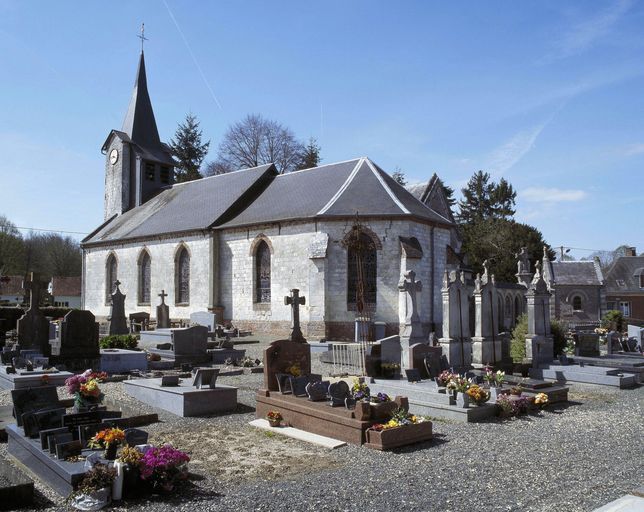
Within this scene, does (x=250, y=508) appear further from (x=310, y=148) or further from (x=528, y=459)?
(x=310, y=148)

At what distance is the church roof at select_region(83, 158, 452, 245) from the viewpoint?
23.7 meters

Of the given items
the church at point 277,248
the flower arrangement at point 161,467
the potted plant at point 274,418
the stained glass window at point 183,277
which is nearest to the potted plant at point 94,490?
the flower arrangement at point 161,467

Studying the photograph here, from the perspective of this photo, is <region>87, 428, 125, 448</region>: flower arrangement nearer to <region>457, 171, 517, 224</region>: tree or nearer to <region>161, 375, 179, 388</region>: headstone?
<region>161, 375, 179, 388</region>: headstone

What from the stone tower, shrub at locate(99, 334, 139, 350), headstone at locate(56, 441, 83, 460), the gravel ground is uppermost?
the stone tower

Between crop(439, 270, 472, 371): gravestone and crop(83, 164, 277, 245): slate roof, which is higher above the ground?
crop(83, 164, 277, 245): slate roof

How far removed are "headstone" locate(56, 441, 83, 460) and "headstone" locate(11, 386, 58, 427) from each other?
1.44 metres

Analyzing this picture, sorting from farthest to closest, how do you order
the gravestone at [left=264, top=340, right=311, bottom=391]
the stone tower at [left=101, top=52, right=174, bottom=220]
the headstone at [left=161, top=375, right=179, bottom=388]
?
the stone tower at [left=101, top=52, right=174, bottom=220], the headstone at [left=161, top=375, right=179, bottom=388], the gravestone at [left=264, top=340, right=311, bottom=391]

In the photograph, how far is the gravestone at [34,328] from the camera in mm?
14734

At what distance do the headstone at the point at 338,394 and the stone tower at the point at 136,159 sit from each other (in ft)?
97.2

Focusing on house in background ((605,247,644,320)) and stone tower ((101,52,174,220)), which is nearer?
stone tower ((101,52,174,220))

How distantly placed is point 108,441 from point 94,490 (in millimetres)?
653

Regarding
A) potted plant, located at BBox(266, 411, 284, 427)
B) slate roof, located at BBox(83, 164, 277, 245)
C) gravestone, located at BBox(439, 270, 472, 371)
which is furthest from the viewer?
slate roof, located at BBox(83, 164, 277, 245)

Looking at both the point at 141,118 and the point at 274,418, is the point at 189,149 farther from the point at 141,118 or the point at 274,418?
the point at 274,418

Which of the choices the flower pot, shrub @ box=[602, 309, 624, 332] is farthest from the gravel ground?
shrub @ box=[602, 309, 624, 332]
